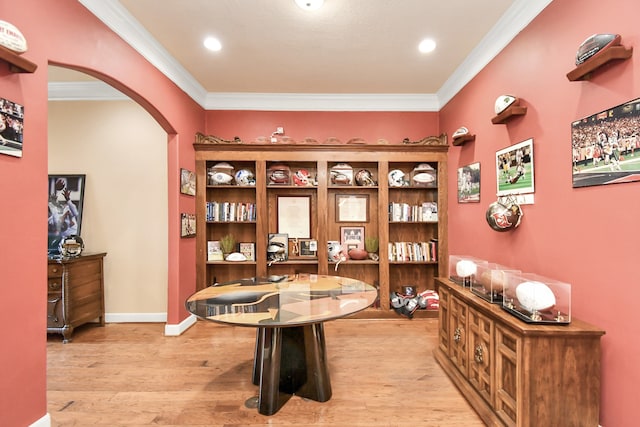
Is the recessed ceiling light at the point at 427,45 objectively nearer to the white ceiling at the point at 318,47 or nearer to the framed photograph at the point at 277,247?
the white ceiling at the point at 318,47

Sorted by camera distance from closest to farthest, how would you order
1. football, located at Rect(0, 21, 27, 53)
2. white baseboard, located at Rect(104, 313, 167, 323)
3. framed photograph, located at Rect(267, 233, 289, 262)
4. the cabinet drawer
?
football, located at Rect(0, 21, 27, 53)
the cabinet drawer
white baseboard, located at Rect(104, 313, 167, 323)
framed photograph, located at Rect(267, 233, 289, 262)

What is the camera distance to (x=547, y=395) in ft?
5.09

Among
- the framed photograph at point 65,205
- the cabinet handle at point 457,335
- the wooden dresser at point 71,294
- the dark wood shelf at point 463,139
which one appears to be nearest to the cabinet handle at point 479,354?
the cabinet handle at point 457,335

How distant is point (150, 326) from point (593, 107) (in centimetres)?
451

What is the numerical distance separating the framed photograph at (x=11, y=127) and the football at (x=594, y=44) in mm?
3054

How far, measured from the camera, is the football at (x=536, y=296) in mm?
1658

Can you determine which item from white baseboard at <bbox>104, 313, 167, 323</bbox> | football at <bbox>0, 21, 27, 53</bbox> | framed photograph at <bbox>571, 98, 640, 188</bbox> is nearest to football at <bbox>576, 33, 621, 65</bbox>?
framed photograph at <bbox>571, 98, 640, 188</bbox>

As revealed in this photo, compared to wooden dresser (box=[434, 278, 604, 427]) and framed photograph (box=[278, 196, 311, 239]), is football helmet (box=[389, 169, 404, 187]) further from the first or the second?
wooden dresser (box=[434, 278, 604, 427])

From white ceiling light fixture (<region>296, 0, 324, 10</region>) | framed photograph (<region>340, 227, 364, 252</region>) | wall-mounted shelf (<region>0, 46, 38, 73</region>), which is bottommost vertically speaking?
framed photograph (<region>340, 227, 364, 252</region>)

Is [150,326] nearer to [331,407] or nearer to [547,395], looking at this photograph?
[331,407]

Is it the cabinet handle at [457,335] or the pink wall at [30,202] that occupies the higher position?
the pink wall at [30,202]

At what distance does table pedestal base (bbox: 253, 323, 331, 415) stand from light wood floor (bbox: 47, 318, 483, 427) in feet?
0.22

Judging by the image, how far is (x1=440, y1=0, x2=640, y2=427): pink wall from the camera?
1529 mm

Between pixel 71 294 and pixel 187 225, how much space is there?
54.1 inches
